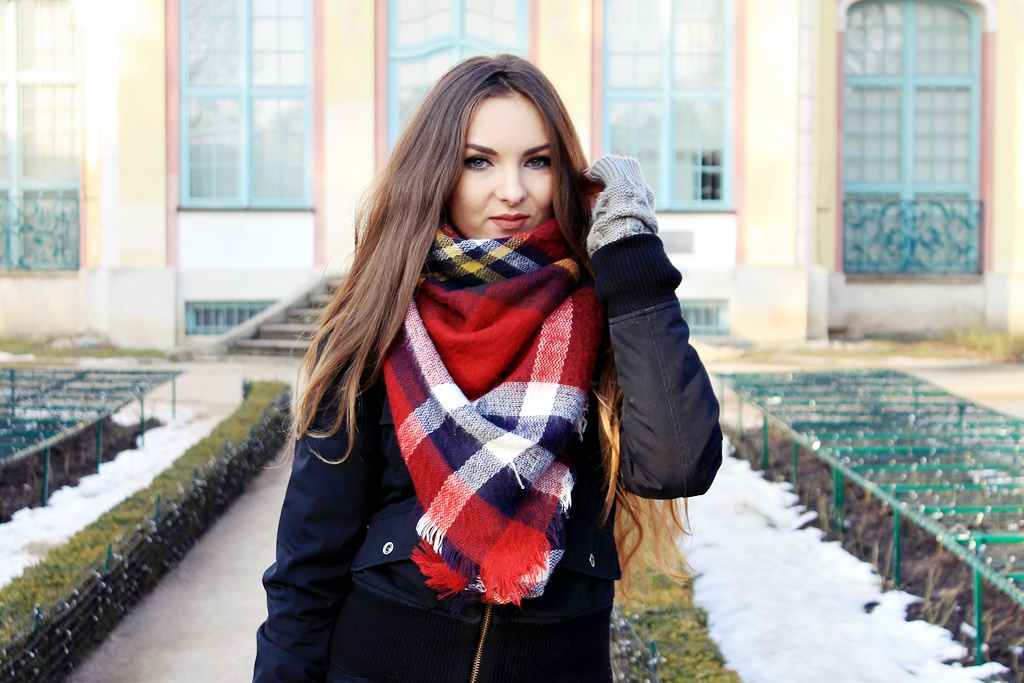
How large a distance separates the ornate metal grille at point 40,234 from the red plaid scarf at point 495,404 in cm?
1293

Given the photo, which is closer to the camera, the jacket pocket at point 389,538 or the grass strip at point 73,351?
the jacket pocket at point 389,538

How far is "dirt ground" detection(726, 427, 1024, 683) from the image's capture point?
3.51 m

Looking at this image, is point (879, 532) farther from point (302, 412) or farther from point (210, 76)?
point (210, 76)

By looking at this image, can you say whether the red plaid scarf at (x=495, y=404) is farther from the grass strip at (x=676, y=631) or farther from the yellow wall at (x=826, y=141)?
the yellow wall at (x=826, y=141)

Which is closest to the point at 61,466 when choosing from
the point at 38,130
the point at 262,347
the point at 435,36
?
the point at 262,347

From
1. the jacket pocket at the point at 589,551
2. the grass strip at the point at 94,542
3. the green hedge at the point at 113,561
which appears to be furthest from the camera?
the grass strip at the point at 94,542

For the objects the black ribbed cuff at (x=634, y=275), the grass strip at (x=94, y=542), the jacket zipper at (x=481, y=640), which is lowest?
the grass strip at (x=94, y=542)

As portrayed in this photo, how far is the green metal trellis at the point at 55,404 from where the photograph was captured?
5.08 meters

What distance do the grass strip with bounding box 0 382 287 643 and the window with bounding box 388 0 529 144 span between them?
703 cm

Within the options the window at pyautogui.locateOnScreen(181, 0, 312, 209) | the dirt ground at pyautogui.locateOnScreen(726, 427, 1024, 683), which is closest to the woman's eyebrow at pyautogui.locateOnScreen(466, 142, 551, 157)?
the dirt ground at pyautogui.locateOnScreen(726, 427, 1024, 683)

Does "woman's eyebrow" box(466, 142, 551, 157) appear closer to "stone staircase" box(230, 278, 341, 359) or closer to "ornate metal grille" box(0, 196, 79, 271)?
"stone staircase" box(230, 278, 341, 359)

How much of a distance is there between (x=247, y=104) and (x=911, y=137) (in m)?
8.66

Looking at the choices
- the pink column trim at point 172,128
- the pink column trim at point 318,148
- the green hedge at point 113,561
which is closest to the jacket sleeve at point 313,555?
the green hedge at point 113,561

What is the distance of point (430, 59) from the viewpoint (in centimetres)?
1250
